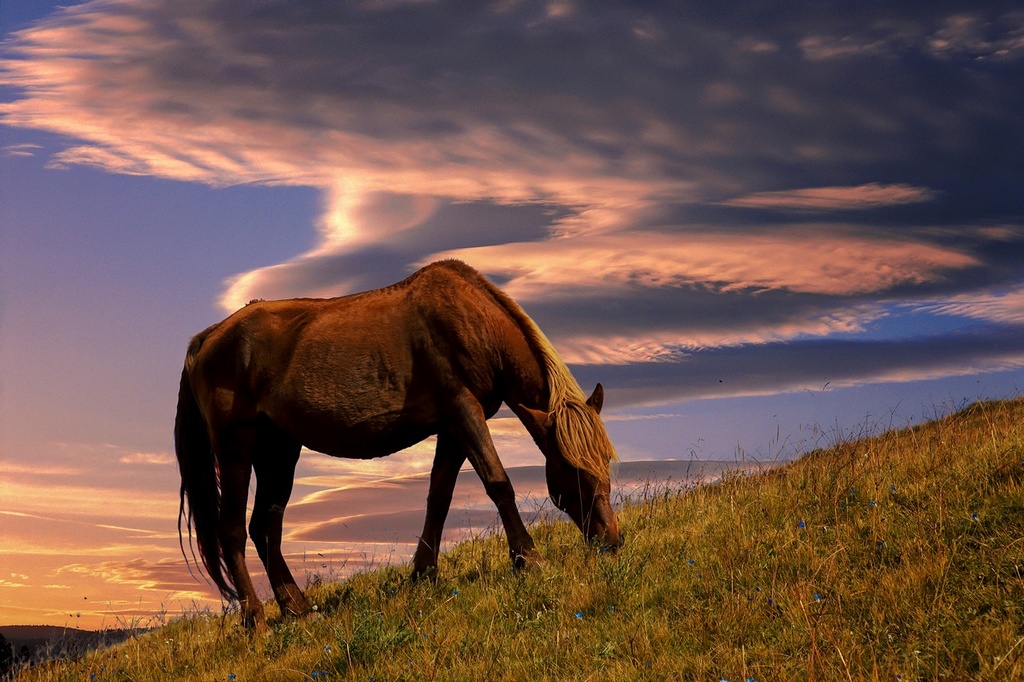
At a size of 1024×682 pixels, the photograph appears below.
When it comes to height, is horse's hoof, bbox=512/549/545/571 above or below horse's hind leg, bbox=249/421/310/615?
below

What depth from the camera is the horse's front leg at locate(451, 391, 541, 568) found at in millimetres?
8766

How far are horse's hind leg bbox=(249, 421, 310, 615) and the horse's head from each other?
322cm

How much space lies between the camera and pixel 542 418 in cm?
893

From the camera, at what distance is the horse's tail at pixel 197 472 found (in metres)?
10.5

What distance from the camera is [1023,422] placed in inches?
383

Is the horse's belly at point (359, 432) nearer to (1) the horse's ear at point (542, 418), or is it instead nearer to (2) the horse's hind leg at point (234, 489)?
(2) the horse's hind leg at point (234, 489)

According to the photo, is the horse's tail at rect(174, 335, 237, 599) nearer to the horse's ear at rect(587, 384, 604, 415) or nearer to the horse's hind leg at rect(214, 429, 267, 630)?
the horse's hind leg at rect(214, 429, 267, 630)

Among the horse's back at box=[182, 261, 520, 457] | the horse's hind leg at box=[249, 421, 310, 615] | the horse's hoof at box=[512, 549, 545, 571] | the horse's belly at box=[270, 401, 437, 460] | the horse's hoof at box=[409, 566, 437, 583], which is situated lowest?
the horse's hoof at box=[409, 566, 437, 583]

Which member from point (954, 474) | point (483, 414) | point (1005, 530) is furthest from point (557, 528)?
point (1005, 530)

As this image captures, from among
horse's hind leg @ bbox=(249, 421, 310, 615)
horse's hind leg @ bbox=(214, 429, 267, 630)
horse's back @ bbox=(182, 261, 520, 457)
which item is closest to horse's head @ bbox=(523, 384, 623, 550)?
horse's back @ bbox=(182, 261, 520, 457)

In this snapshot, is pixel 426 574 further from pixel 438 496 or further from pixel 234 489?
pixel 234 489

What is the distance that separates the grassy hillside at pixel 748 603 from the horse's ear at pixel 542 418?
1.24m

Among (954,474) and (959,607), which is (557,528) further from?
(959,607)

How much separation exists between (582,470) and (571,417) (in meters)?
0.53
